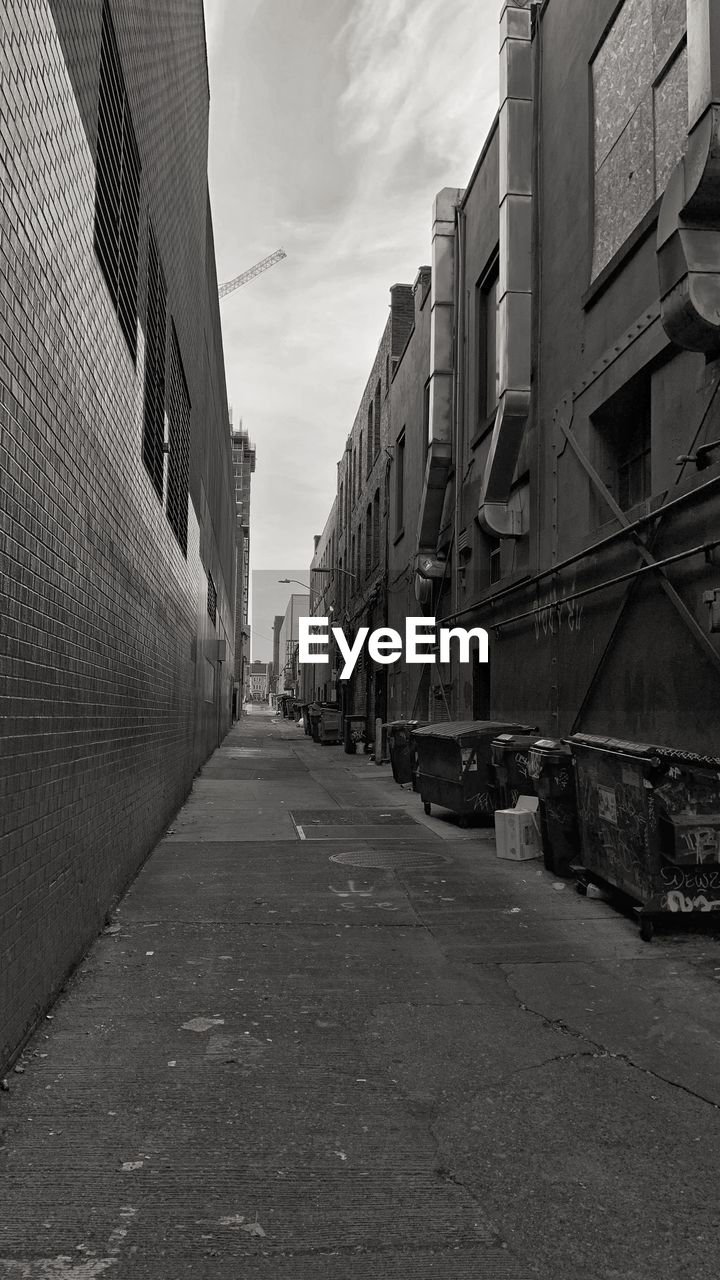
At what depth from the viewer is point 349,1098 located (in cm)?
369

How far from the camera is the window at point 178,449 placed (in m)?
11.2

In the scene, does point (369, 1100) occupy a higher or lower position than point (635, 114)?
lower

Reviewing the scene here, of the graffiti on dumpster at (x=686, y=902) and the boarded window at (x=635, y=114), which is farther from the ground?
the boarded window at (x=635, y=114)

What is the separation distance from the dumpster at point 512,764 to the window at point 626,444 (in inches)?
109

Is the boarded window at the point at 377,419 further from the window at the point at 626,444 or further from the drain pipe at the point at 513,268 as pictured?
the window at the point at 626,444

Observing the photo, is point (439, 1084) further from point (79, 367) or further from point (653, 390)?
point (653, 390)

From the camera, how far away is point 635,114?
980 centimetres

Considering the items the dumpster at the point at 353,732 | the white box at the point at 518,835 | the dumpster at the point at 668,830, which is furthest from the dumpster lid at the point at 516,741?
the dumpster at the point at 353,732

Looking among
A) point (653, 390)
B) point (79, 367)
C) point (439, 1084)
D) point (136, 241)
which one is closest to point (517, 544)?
point (653, 390)

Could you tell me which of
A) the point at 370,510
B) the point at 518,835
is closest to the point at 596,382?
the point at 518,835

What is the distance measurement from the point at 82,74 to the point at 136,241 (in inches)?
101

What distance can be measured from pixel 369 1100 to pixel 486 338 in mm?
15227

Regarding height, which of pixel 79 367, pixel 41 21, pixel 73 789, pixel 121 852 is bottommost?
pixel 121 852

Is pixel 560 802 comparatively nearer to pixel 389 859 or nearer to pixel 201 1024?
pixel 389 859
